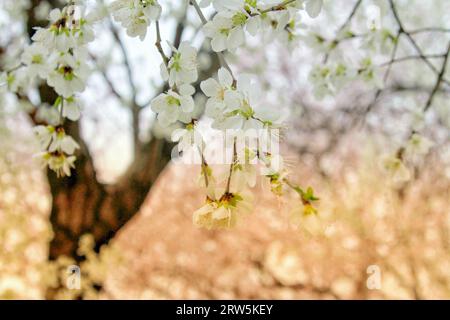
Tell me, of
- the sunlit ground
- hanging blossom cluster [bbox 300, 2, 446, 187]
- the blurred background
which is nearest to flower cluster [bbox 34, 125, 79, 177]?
hanging blossom cluster [bbox 300, 2, 446, 187]

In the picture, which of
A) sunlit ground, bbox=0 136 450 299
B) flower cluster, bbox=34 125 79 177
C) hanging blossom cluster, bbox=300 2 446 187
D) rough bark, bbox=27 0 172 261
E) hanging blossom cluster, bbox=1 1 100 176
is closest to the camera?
hanging blossom cluster, bbox=1 1 100 176

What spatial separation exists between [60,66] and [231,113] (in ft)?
1.85

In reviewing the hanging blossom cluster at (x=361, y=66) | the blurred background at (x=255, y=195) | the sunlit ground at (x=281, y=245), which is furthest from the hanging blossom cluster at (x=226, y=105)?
the sunlit ground at (x=281, y=245)

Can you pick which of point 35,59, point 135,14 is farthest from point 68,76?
point 135,14

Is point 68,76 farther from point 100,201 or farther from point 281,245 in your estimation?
point 281,245

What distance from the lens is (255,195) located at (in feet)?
10.2

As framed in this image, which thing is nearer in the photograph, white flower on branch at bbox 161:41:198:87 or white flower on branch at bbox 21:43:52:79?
white flower on branch at bbox 161:41:198:87

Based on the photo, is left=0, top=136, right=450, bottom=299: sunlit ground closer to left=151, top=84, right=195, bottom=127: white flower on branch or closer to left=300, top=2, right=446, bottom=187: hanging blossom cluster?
left=300, top=2, right=446, bottom=187: hanging blossom cluster

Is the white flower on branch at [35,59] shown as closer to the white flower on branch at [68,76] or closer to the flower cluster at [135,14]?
the white flower on branch at [68,76]

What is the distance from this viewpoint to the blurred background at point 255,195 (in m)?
3.37

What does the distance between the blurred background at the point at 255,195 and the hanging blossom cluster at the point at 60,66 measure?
158 centimetres

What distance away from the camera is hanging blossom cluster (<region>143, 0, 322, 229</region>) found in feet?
2.53

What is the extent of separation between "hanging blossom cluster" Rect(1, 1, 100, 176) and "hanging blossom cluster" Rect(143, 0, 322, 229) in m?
0.28
